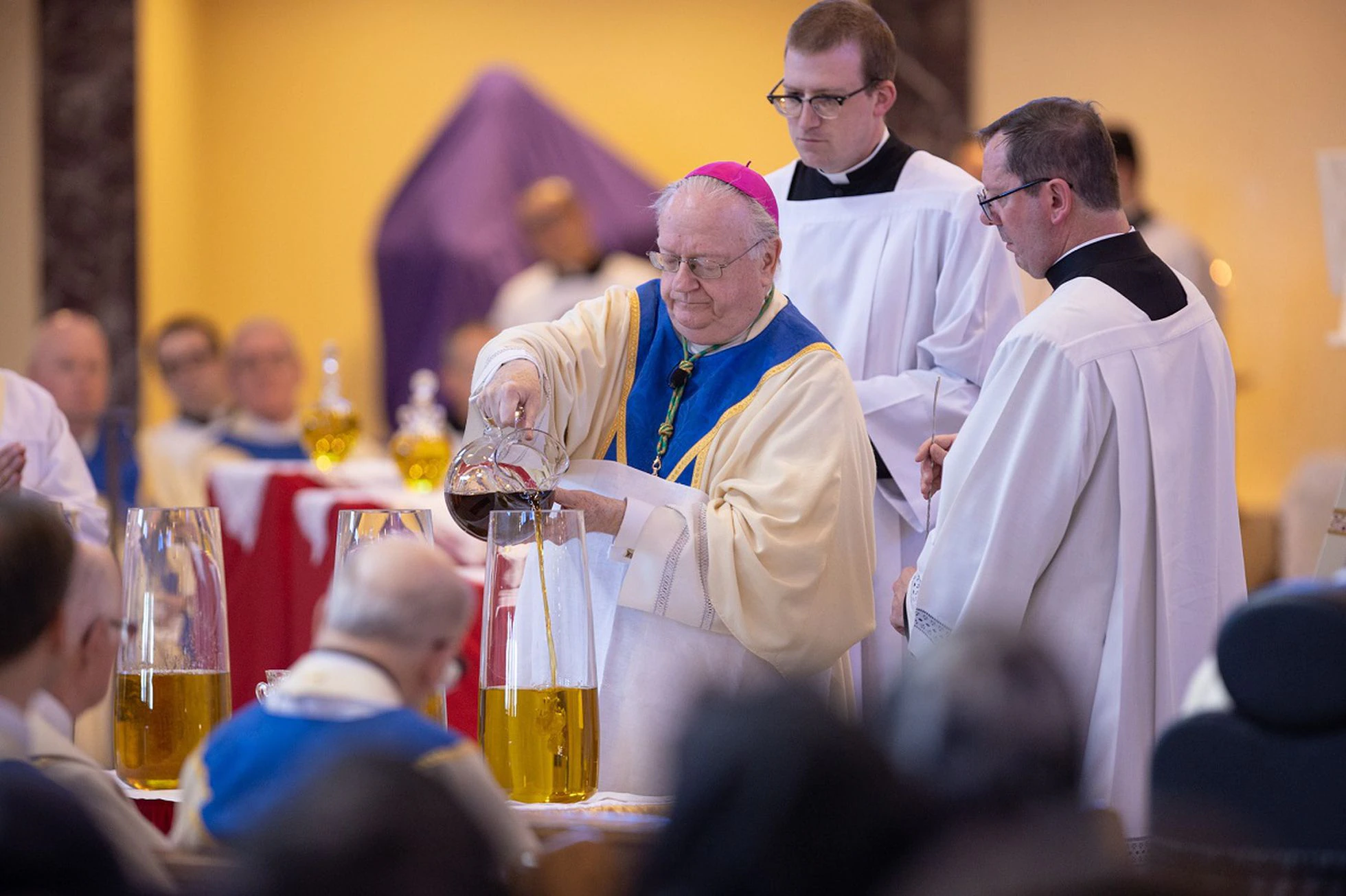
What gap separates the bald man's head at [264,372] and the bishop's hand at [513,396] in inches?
175

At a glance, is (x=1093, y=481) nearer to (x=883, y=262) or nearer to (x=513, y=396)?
(x=513, y=396)

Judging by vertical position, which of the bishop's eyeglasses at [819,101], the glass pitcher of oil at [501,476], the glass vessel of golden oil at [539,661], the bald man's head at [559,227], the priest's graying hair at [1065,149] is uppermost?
the bald man's head at [559,227]

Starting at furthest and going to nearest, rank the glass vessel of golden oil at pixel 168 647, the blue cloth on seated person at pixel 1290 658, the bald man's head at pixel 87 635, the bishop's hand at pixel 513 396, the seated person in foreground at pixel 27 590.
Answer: the bishop's hand at pixel 513 396 → the glass vessel of golden oil at pixel 168 647 → the bald man's head at pixel 87 635 → the seated person in foreground at pixel 27 590 → the blue cloth on seated person at pixel 1290 658

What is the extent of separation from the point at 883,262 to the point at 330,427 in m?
2.80

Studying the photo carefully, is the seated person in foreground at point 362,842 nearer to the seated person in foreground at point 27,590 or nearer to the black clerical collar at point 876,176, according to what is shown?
the seated person in foreground at point 27,590

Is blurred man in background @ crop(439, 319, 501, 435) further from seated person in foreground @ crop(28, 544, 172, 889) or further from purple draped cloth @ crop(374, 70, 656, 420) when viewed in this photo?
seated person in foreground @ crop(28, 544, 172, 889)

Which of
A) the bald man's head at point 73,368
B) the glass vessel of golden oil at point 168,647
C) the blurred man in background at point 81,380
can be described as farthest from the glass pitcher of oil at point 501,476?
the bald man's head at point 73,368

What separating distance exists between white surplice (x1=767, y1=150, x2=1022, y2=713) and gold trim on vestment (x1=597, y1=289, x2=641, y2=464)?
757 mm

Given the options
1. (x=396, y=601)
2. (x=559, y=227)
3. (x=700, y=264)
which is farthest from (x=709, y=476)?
(x=559, y=227)

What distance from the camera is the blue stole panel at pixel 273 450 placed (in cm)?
757

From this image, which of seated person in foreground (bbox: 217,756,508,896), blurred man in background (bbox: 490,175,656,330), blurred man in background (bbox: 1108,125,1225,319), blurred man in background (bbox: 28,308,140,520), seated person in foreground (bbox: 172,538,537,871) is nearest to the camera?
seated person in foreground (bbox: 217,756,508,896)

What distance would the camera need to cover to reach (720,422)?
11.2 feet

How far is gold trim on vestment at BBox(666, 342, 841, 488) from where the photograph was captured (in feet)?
11.1

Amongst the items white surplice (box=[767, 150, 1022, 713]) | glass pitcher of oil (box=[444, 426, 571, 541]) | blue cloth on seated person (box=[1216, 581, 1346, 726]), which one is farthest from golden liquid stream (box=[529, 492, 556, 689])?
white surplice (box=[767, 150, 1022, 713])
